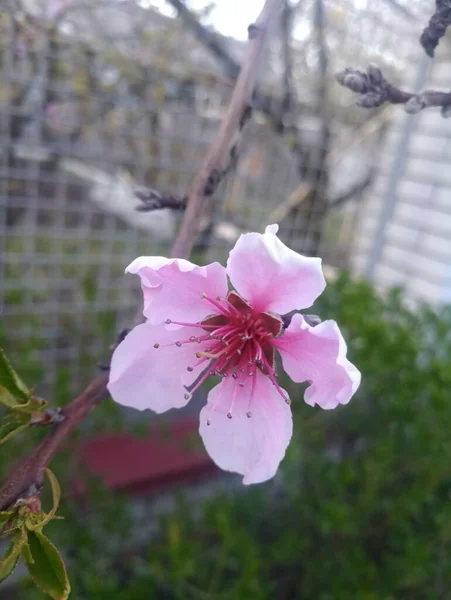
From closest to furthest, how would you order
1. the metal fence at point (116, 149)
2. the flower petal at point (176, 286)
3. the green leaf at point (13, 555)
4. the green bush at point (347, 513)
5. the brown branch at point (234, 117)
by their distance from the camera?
the green leaf at point (13, 555) < the flower petal at point (176, 286) < the brown branch at point (234, 117) < the green bush at point (347, 513) < the metal fence at point (116, 149)

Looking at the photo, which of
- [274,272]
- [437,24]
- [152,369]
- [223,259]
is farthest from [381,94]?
[223,259]

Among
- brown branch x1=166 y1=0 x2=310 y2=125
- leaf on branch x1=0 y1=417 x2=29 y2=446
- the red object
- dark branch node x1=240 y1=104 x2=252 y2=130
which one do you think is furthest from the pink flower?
the red object

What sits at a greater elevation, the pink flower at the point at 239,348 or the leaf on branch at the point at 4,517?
the pink flower at the point at 239,348

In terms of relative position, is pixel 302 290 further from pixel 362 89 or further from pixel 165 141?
pixel 165 141

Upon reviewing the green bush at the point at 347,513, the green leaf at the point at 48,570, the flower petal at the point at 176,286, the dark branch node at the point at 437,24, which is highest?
the dark branch node at the point at 437,24

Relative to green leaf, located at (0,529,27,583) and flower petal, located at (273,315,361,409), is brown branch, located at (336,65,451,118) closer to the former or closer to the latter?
flower petal, located at (273,315,361,409)

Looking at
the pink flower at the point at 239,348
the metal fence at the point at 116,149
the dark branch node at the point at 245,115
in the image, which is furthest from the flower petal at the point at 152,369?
the metal fence at the point at 116,149

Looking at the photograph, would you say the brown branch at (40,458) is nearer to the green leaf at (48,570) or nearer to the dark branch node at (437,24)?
the green leaf at (48,570)
